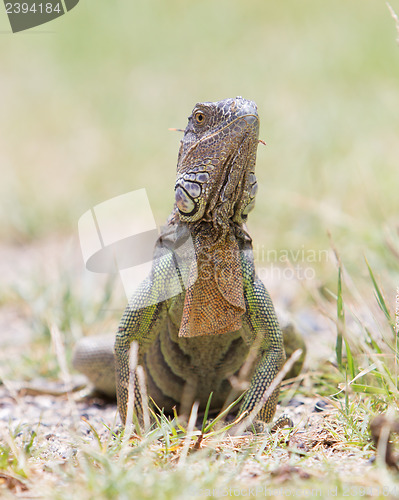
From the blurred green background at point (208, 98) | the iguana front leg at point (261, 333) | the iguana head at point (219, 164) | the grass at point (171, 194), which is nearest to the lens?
the grass at point (171, 194)

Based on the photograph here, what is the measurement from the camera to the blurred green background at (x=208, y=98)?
27.9 ft

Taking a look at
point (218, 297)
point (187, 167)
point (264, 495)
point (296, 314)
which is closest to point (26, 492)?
point (264, 495)

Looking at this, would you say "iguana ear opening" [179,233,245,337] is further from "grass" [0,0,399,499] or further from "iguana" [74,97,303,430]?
"grass" [0,0,399,499]

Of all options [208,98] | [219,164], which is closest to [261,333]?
[219,164]

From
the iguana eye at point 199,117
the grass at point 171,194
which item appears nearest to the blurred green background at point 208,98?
the grass at point 171,194

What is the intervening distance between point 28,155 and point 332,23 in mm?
9066

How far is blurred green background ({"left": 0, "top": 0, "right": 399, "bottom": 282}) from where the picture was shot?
8500 mm

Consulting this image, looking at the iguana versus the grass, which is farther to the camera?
the iguana

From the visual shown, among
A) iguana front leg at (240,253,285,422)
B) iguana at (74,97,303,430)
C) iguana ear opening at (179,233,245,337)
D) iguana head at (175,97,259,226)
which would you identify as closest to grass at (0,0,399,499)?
iguana front leg at (240,253,285,422)

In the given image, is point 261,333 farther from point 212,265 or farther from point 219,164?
point 219,164

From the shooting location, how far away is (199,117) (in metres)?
3.74

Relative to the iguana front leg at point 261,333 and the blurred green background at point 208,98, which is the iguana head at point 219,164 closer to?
the iguana front leg at point 261,333

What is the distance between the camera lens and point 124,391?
3.70 meters

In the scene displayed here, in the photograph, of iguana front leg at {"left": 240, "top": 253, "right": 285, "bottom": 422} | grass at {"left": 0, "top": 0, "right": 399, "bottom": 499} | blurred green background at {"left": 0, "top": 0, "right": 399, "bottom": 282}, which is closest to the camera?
grass at {"left": 0, "top": 0, "right": 399, "bottom": 499}
